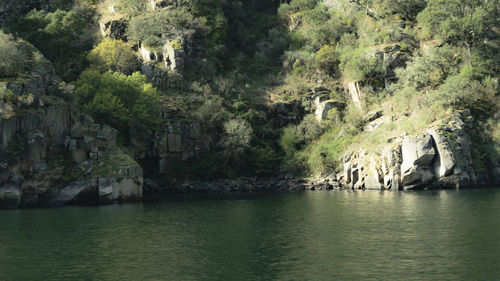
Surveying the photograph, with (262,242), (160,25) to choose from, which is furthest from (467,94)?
(160,25)

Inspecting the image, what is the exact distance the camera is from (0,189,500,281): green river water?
94.3ft

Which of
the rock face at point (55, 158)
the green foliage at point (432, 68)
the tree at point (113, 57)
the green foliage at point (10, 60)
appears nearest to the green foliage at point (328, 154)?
the green foliage at point (432, 68)

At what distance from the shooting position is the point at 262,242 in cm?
3775

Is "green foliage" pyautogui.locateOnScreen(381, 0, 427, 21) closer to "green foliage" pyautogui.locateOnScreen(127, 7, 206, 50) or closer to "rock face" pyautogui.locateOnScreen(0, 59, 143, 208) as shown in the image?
"green foliage" pyautogui.locateOnScreen(127, 7, 206, 50)

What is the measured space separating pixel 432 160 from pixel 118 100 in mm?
50574

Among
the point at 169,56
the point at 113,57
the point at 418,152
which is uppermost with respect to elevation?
the point at 169,56

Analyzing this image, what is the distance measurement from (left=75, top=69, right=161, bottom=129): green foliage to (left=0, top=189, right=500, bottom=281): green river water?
23.4 m

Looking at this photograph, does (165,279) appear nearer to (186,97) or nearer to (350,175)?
(350,175)

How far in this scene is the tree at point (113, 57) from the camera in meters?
99.9

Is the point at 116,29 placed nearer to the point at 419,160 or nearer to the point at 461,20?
the point at 419,160

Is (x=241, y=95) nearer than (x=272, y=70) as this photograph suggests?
Yes

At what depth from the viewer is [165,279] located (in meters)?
27.7

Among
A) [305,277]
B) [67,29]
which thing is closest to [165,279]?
[305,277]

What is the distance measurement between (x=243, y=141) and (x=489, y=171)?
42755 millimetres
